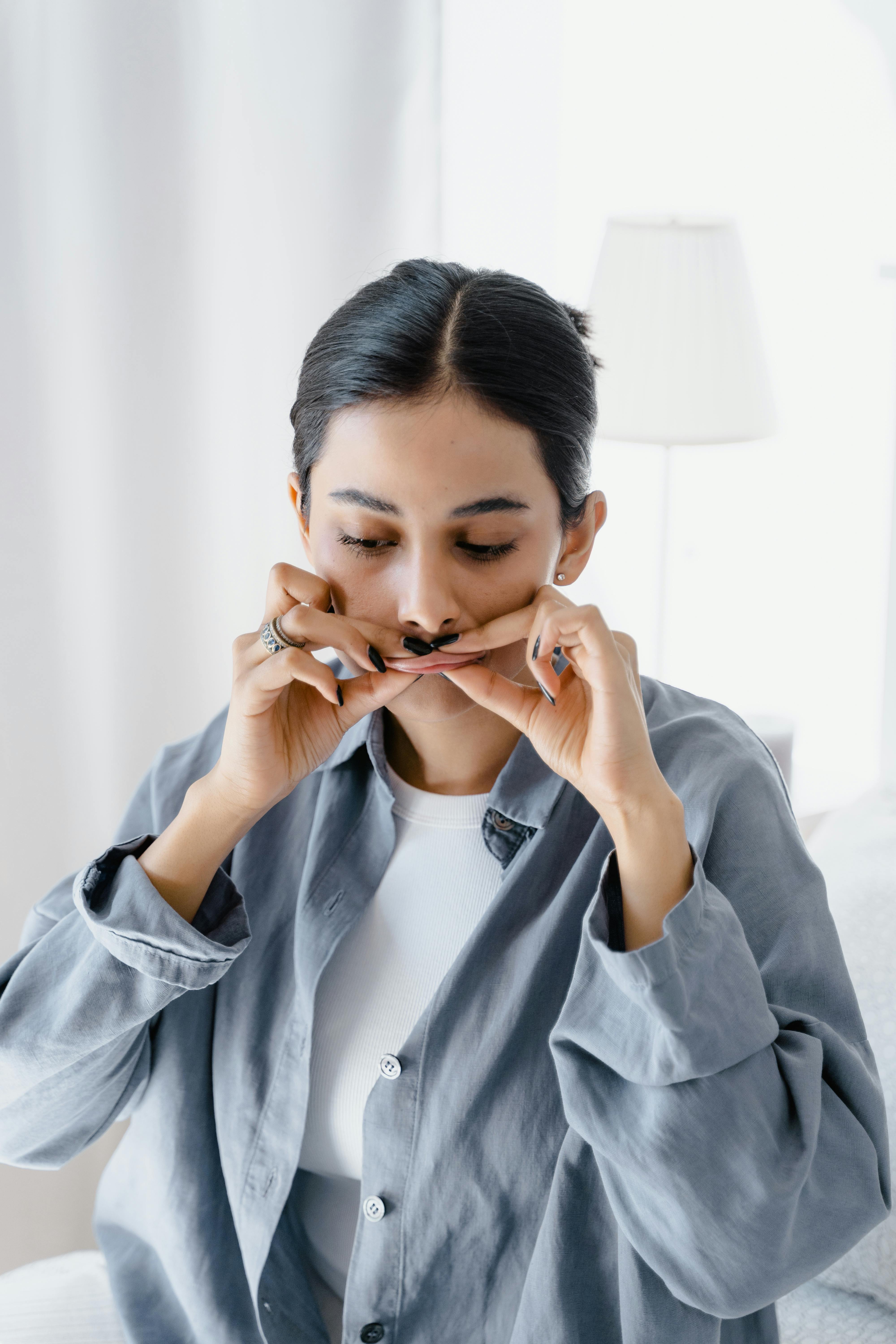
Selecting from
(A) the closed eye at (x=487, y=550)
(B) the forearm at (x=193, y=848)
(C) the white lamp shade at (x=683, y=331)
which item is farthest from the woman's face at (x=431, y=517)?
(C) the white lamp shade at (x=683, y=331)

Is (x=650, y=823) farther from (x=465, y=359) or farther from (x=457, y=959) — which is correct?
(x=465, y=359)

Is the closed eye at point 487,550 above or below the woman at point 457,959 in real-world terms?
above

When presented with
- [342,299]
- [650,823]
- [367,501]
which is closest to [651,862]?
[650,823]

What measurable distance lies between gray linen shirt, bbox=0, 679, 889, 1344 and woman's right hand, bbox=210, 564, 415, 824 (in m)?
0.10

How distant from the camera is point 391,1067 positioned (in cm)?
101

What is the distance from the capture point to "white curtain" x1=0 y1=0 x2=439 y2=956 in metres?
1.53

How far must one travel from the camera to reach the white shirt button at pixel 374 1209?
3.29 ft

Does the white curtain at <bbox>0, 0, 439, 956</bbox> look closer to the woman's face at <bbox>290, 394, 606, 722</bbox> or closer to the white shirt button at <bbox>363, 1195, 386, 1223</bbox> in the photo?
the woman's face at <bbox>290, 394, 606, 722</bbox>

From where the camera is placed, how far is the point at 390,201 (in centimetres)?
189

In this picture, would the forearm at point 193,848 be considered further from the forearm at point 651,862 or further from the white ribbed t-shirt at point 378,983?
the forearm at point 651,862

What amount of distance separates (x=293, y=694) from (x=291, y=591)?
0.12 metres

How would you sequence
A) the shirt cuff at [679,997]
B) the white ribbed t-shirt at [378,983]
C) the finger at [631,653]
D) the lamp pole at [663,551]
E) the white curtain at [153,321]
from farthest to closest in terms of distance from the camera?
the lamp pole at [663,551] → the white curtain at [153,321] → the white ribbed t-shirt at [378,983] → the finger at [631,653] → the shirt cuff at [679,997]

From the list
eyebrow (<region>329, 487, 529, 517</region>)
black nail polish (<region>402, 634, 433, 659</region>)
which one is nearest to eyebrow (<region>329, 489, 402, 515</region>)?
eyebrow (<region>329, 487, 529, 517</region>)

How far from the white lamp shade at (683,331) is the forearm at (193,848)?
1063mm
